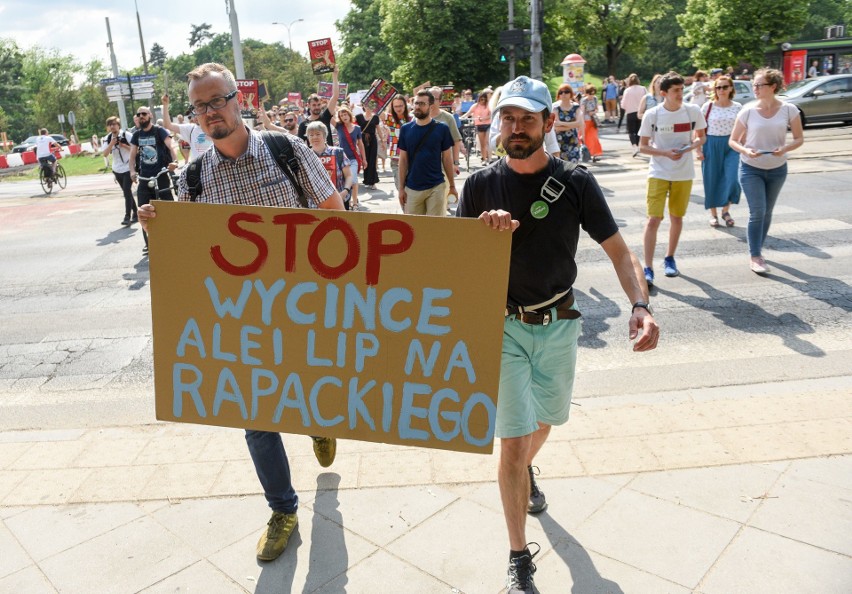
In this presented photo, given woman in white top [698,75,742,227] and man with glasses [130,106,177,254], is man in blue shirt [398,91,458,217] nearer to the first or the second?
woman in white top [698,75,742,227]

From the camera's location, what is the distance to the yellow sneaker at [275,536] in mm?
3105

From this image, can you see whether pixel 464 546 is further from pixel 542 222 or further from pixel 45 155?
pixel 45 155

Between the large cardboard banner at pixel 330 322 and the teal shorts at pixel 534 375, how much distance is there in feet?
0.44

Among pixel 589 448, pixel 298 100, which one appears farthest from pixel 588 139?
pixel 298 100

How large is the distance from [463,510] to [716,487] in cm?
121

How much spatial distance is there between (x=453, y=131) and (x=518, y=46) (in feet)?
41.5

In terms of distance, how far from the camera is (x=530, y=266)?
9.41ft

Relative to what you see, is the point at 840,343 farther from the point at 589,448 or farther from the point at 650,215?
the point at 589,448

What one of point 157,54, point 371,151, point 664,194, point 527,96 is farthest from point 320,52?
point 157,54

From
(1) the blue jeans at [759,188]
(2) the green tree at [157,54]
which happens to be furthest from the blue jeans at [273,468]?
(2) the green tree at [157,54]

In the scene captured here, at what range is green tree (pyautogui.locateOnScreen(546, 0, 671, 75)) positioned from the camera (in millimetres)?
42688

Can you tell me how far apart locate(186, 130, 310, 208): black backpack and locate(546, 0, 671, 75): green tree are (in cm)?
4201

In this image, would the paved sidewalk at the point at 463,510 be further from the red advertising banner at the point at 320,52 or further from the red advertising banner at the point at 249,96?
the red advertising banner at the point at 249,96

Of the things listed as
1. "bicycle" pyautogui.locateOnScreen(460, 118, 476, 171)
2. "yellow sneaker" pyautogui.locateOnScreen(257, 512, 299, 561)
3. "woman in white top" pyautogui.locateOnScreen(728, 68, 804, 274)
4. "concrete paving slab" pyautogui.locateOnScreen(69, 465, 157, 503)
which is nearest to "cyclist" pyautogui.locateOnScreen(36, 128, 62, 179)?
"bicycle" pyautogui.locateOnScreen(460, 118, 476, 171)
